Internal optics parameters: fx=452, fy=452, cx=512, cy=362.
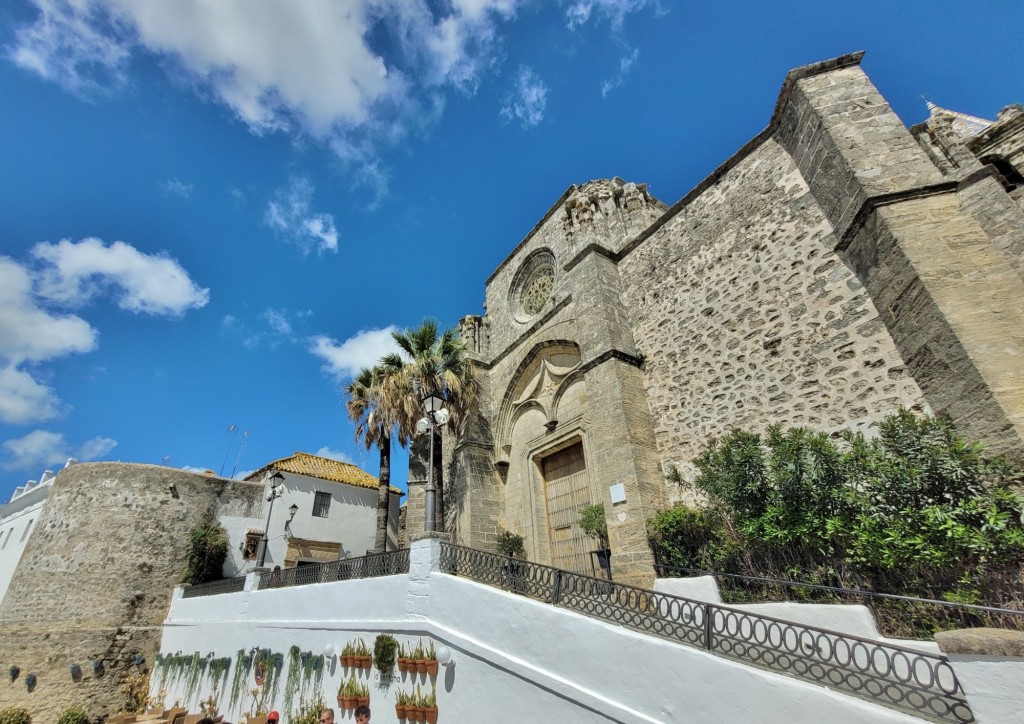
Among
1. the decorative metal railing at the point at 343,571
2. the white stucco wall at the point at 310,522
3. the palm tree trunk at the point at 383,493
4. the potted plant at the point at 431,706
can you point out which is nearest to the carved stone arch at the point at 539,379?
the palm tree trunk at the point at 383,493

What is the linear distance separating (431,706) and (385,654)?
106 cm

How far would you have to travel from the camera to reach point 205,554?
49.2 feet

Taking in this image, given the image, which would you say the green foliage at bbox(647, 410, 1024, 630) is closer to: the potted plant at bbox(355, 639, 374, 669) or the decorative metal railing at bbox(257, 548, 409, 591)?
the decorative metal railing at bbox(257, 548, 409, 591)

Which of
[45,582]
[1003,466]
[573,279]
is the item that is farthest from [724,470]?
[45,582]

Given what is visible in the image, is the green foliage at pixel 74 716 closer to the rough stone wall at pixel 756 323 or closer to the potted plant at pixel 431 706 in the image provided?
the potted plant at pixel 431 706

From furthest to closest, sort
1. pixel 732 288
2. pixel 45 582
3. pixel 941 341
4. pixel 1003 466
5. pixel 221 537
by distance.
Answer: pixel 221 537, pixel 45 582, pixel 732 288, pixel 941 341, pixel 1003 466

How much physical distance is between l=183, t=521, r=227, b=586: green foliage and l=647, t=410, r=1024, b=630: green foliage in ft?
52.3

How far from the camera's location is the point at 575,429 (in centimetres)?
1059

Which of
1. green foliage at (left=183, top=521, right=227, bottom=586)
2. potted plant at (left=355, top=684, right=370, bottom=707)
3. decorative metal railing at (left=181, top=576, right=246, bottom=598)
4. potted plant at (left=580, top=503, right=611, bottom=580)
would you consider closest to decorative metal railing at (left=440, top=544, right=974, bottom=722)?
potted plant at (left=355, top=684, right=370, bottom=707)

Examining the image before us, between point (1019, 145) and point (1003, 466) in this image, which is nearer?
point (1003, 466)

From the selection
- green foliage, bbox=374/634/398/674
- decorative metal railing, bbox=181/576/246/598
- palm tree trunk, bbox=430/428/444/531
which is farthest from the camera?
palm tree trunk, bbox=430/428/444/531

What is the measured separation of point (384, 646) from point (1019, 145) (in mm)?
13284

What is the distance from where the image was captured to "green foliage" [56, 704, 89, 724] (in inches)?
475

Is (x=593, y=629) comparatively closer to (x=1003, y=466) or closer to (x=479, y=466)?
(x=1003, y=466)
